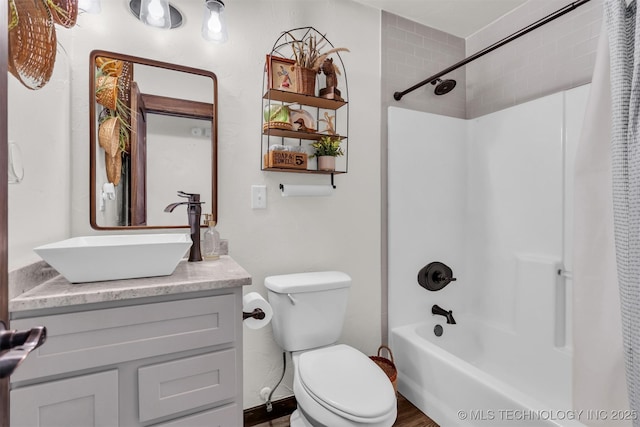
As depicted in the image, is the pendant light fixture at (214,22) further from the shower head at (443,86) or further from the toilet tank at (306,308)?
the shower head at (443,86)

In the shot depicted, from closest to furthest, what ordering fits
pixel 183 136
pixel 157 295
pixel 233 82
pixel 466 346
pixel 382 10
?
pixel 157 295, pixel 183 136, pixel 233 82, pixel 382 10, pixel 466 346

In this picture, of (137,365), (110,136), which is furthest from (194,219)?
(137,365)

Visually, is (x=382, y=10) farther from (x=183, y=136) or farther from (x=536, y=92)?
(x=183, y=136)

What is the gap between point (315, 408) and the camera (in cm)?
127

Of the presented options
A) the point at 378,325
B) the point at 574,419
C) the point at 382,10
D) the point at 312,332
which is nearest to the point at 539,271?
the point at 574,419

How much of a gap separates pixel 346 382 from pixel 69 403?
94 centimetres

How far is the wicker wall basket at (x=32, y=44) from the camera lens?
85cm

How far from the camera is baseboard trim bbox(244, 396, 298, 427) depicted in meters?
1.71

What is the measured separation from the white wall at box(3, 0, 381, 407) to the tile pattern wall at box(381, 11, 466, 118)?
91mm

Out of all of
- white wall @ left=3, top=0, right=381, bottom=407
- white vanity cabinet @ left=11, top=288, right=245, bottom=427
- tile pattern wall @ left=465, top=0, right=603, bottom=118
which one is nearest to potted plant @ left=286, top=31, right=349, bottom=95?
white wall @ left=3, top=0, right=381, bottom=407

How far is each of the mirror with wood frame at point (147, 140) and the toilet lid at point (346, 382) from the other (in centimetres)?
87

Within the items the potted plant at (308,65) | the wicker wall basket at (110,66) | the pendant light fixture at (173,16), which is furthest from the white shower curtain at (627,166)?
the wicker wall basket at (110,66)

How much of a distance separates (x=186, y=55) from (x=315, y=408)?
1.69 metres

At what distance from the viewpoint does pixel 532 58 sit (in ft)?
6.61
